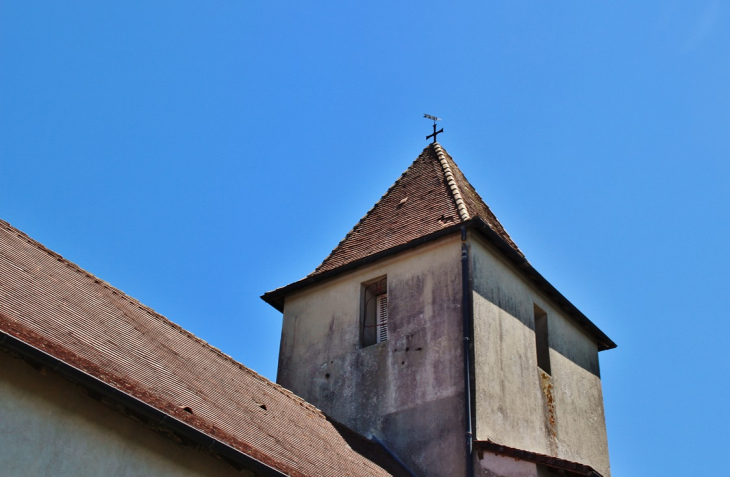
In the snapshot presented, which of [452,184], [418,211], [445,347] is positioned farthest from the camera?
[452,184]

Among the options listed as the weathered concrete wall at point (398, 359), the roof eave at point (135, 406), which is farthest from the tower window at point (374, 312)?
the roof eave at point (135, 406)

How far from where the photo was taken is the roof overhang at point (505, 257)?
51.5 feet

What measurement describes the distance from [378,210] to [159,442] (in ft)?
33.6

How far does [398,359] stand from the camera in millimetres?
15336

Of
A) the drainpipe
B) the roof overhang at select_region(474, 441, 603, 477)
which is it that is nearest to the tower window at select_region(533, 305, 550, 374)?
the drainpipe

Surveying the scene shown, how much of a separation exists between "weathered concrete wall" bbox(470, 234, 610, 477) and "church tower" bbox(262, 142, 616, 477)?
3 cm

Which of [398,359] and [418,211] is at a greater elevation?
[418,211]

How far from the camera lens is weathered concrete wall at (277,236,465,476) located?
14.2m

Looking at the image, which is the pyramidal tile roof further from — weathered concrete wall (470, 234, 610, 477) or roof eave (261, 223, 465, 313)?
weathered concrete wall (470, 234, 610, 477)

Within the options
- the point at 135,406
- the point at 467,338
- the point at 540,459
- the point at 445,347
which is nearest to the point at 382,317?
the point at 445,347

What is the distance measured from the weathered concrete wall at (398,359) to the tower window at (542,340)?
2.60 meters

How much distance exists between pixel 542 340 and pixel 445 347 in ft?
9.58

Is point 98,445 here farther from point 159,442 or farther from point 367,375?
point 367,375

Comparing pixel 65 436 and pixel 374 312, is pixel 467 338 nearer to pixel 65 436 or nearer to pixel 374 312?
pixel 374 312
